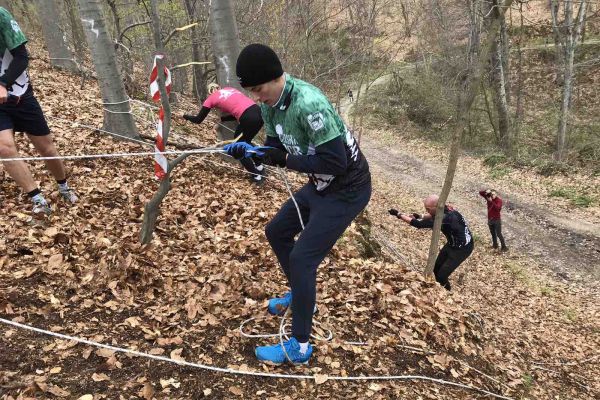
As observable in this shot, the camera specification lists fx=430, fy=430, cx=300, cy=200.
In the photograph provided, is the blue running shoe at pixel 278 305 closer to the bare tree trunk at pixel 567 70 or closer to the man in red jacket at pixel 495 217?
the man in red jacket at pixel 495 217

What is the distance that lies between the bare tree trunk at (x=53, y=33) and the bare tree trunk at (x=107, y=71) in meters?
6.69

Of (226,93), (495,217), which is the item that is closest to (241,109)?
(226,93)

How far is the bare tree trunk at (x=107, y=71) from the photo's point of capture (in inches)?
242

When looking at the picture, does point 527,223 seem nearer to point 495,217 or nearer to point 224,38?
point 495,217

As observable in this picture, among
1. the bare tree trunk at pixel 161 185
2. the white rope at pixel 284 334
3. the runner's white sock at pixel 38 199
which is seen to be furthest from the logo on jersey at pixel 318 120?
the runner's white sock at pixel 38 199

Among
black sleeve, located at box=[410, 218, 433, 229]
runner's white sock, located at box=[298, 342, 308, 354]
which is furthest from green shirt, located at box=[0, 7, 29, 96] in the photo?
black sleeve, located at box=[410, 218, 433, 229]

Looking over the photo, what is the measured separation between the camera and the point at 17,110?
14.1 feet

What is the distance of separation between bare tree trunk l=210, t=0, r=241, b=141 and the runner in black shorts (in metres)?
3.33

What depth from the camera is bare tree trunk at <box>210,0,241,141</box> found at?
22.8 ft

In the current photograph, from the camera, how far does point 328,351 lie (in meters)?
3.69

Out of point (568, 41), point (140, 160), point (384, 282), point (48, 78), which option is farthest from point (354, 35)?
point (384, 282)

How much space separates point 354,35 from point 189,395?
21.7 m

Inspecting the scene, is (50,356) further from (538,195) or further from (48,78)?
(538,195)

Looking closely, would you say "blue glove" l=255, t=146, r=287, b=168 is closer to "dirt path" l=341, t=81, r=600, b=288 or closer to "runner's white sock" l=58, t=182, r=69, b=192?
"runner's white sock" l=58, t=182, r=69, b=192
